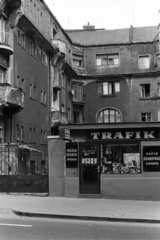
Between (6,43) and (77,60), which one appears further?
(77,60)

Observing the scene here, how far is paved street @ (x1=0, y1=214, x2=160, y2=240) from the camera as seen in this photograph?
8.96 metres

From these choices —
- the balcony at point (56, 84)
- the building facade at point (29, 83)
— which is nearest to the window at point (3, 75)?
the building facade at point (29, 83)

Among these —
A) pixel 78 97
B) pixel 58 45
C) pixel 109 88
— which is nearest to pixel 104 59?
pixel 109 88

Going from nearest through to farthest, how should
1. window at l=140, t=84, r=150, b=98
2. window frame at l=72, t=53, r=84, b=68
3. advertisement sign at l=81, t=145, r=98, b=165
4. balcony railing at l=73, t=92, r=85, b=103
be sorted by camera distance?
1. advertisement sign at l=81, t=145, r=98, b=165
2. balcony railing at l=73, t=92, r=85, b=103
3. window at l=140, t=84, r=150, b=98
4. window frame at l=72, t=53, r=84, b=68

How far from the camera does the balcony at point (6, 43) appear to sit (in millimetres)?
24069

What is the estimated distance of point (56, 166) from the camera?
57.1 ft

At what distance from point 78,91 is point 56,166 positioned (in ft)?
93.8

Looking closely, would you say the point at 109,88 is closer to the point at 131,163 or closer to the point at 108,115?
the point at 108,115

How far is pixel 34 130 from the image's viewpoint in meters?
30.5

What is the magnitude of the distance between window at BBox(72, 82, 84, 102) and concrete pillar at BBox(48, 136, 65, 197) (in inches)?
1074

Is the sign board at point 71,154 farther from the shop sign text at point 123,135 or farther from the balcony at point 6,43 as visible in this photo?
the balcony at point 6,43

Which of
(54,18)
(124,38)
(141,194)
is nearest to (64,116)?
(54,18)

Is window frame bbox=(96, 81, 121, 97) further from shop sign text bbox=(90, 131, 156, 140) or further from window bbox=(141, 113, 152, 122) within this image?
shop sign text bbox=(90, 131, 156, 140)

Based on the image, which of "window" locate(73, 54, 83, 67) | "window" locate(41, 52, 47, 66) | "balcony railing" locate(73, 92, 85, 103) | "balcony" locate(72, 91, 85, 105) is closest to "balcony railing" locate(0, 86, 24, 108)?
"window" locate(41, 52, 47, 66)
